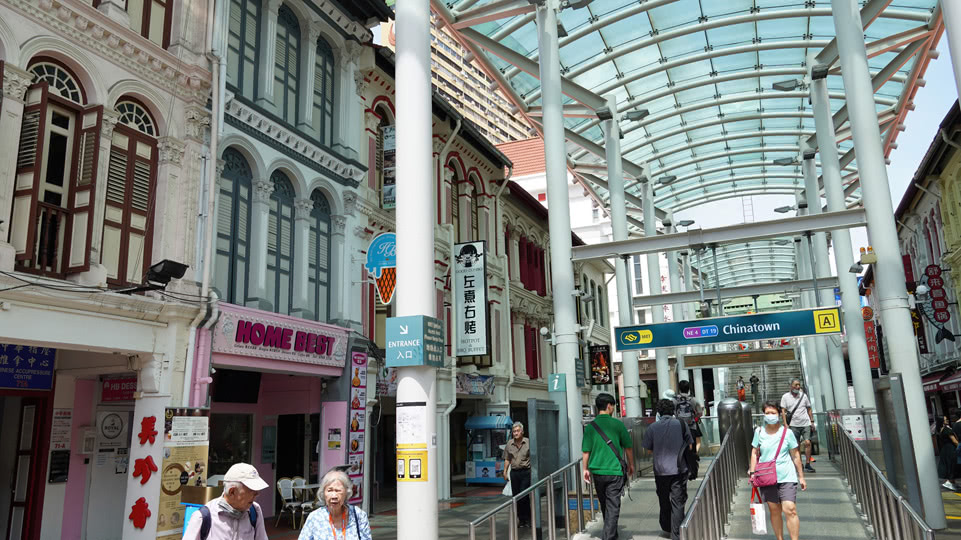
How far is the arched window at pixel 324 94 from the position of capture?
17031mm

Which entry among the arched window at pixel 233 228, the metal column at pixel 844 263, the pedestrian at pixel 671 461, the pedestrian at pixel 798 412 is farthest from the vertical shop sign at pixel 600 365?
the pedestrian at pixel 671 461

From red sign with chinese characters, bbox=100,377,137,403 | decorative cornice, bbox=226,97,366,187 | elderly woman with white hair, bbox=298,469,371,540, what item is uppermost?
decorative cornice, bbox=226,97,366,187

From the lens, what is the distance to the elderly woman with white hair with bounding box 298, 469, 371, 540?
512 cm

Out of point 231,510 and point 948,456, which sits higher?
point 231,510

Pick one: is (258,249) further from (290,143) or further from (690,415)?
(690,415)

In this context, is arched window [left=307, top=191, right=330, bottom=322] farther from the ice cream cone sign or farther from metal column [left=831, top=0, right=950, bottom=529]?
metal column [left=831, top=0, right=950, bottom=529]

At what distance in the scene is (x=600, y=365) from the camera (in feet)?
65.3

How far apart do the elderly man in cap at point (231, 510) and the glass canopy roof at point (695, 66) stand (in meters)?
13.2

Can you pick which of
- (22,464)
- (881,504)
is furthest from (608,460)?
(22,464)

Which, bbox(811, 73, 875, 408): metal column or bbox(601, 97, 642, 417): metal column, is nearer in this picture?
bbox(811, 73, 875, 408): metal column

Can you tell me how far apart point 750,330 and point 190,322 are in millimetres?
9689

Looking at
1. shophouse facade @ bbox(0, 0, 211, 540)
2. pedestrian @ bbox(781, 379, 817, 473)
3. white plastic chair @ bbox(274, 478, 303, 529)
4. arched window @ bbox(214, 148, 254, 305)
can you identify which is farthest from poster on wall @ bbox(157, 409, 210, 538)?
pedestrian @ bbox(781, 379, 817, 473)

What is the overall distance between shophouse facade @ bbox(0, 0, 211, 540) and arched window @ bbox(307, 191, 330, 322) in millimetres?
3694

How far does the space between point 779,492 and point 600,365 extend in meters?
11.4
